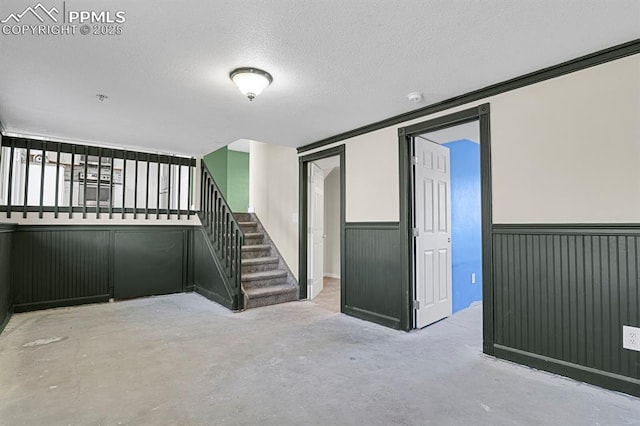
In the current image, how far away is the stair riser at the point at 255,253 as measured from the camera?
17.6ft

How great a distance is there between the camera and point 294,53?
2.31 meters

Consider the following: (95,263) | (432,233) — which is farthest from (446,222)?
(95,263)

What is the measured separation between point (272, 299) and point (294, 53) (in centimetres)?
338

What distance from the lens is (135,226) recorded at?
17.1 ft

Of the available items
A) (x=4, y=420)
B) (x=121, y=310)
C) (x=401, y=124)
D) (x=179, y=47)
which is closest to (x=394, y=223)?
(x=401, y=124)

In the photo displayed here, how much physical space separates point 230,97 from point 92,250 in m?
3.39

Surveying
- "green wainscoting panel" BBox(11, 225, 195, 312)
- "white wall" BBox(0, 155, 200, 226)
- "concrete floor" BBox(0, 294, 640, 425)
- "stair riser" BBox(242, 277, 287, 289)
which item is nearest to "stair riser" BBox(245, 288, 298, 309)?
"stair riser" BBox(242, 277, 287, 289)

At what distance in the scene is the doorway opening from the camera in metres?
3.66

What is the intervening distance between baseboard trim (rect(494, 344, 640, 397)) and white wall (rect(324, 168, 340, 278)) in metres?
4.67

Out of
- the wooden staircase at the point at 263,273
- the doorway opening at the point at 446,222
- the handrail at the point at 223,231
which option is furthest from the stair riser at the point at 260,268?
the doorway opening at the point at 446,222

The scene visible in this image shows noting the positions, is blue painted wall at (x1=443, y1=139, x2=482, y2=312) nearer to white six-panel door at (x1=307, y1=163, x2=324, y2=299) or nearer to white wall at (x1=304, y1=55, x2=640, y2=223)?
white wall at (x1=304, y1=55, x2=640, y2=223)

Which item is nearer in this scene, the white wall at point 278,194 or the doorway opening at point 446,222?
the doorway opening at point 446,222

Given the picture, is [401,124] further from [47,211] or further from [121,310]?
[47,211]

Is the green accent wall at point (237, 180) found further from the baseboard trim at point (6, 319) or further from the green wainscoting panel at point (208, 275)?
the baseboard trim at point (6, 319)
